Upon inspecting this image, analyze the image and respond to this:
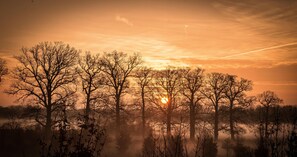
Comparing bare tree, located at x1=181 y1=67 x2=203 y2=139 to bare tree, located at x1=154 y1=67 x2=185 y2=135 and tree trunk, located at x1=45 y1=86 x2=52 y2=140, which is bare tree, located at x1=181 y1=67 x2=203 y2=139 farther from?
tree trunk, located at x1=45 y1=86 x2=52 y2=140

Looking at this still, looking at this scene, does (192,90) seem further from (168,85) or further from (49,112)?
(49,112)

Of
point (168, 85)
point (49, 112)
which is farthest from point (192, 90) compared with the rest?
point (49, 112)

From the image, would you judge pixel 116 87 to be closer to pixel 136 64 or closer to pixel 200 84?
pixel 136 64

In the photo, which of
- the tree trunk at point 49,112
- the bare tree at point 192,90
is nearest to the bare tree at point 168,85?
the bare tree at point 192,90

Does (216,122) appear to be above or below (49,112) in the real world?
below

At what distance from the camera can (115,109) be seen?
3675cm

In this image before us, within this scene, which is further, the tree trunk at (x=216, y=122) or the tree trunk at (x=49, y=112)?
the tree trunk at (x=216, y=122)

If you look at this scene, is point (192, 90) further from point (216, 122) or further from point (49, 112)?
point (49, 112)

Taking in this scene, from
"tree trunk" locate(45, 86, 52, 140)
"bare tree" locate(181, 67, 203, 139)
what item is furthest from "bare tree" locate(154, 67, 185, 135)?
"tree trunk" locate(45, 86, 52, 140)

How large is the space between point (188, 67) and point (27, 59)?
2379cm

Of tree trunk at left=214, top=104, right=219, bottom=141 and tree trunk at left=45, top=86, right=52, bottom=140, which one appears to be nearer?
tree trunk at left=45, top=86, right=52, bottom=140

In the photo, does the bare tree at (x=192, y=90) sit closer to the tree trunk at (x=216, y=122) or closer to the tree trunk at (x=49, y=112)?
the tree trunk at (x=216, y=122)

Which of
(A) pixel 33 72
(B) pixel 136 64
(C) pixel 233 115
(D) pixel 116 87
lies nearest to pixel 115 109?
(D) pixel 116 87

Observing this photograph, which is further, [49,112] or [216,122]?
[216,122]
